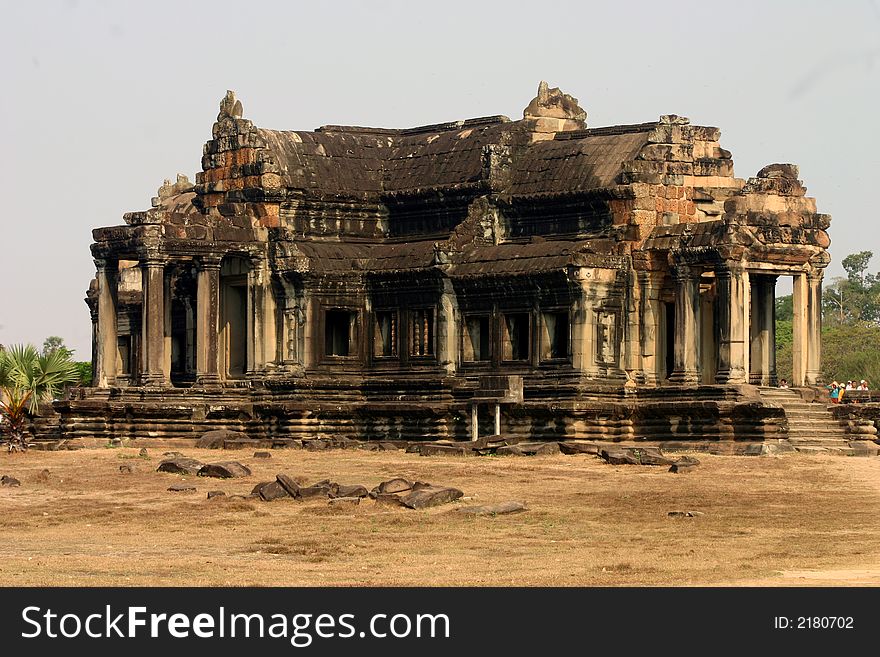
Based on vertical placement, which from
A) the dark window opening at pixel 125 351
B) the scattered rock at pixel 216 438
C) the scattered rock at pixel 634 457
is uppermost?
the dark window opening at pixel 125 351

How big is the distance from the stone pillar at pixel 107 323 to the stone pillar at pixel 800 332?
18.0 m

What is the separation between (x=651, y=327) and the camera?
62188 millimetres

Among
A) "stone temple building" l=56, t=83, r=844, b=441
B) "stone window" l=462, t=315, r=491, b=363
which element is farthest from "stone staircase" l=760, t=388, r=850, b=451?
"stone window" l=462, t=315, r=491, b=363

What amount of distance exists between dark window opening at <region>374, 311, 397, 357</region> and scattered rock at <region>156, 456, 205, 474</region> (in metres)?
14.3

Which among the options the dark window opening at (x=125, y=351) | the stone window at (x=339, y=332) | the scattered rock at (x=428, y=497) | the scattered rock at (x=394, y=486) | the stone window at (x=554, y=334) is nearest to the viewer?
the scattered rock at (x=428, y=497)

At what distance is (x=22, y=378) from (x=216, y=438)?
221 inches

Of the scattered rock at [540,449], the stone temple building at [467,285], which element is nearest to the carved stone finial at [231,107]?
the stone temple building at [467,285]

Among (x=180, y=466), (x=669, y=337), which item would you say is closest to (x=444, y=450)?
(x=180, y=466)

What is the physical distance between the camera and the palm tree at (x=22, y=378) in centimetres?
6153

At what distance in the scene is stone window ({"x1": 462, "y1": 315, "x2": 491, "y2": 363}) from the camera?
64125mm

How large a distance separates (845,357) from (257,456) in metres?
51.4

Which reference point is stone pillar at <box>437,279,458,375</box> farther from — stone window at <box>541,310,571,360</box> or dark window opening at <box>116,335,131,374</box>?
dark window opening at <box>116,335,131,374</box>

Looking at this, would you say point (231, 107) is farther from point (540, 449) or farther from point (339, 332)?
point (540, 449)

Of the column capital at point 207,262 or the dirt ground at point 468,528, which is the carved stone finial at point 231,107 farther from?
the dirt ground at point 468,528
